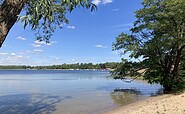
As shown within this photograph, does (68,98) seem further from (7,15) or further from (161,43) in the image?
(7,15)

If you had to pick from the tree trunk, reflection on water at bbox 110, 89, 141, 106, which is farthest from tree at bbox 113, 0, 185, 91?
the tree trunk

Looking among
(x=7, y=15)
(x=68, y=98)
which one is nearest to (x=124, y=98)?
(x=68, y=98)

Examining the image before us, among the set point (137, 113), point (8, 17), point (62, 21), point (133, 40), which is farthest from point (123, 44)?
point (8, 17)

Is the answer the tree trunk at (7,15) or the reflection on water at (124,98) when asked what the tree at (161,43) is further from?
the tree trunk at (7,15)

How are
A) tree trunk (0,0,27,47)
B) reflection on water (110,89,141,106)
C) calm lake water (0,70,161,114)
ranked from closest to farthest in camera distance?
1. tree trunk (0,0,27,47)
2. calm lake water (0,70,161,114)
3. reflection on water (110,89,141,106)

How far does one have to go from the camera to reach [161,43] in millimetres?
20281

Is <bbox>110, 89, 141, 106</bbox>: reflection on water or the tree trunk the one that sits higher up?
the tree trunk

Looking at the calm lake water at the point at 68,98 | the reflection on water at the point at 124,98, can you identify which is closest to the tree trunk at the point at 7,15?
the calm lake water at the point at 68,98

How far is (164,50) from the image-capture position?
71.8 ft

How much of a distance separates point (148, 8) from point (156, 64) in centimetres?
462

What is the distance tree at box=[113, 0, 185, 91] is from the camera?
19.5m

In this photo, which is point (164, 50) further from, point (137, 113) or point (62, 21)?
point (62, 21)

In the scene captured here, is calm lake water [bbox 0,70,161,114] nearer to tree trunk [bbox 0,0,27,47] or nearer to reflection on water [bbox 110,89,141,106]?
reflection on water [bbox 110,89,141,106]

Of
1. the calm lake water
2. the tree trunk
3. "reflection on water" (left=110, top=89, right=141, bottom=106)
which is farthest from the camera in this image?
"reflection on water" (left=110, top=89, right=141, bottom=106)
